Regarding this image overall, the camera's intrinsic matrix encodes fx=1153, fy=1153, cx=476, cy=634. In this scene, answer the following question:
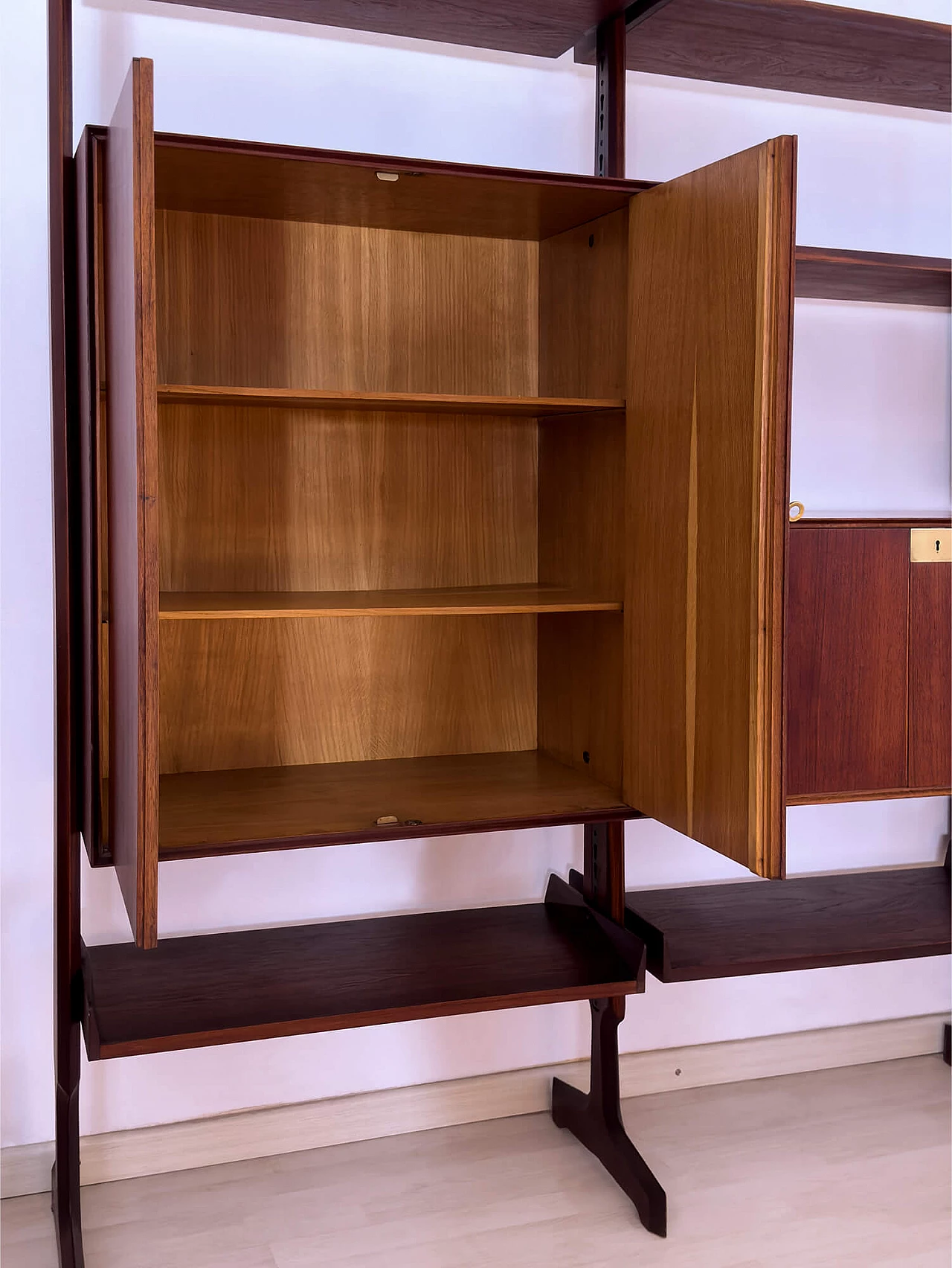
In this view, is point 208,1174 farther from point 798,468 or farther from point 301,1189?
point 798,468

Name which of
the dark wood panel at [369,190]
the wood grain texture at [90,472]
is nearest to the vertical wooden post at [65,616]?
the wood grain texture at [90,472]

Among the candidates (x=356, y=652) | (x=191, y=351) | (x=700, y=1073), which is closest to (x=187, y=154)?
(x=191, y=351)

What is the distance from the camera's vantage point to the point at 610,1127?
2.24 meters

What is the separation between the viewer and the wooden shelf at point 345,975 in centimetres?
180

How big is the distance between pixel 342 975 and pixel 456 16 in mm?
1652

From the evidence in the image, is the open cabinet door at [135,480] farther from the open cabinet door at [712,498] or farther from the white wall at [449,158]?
the open cabinet door at [712,498]

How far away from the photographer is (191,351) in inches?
80.7

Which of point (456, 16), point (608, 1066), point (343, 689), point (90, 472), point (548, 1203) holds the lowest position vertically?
point (548, 1203)

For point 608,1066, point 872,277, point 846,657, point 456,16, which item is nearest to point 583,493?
point 846,657

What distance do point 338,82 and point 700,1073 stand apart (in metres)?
2.24

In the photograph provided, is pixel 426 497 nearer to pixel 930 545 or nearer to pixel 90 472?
pixel 90 472

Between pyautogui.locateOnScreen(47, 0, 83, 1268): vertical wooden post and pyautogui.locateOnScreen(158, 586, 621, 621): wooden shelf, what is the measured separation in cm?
17

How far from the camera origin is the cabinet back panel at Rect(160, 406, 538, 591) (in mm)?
2076

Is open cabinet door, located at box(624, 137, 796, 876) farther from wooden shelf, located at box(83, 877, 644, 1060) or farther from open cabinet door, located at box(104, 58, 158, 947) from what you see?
open cabinet door, located at box(104, 58, 158, 947)
